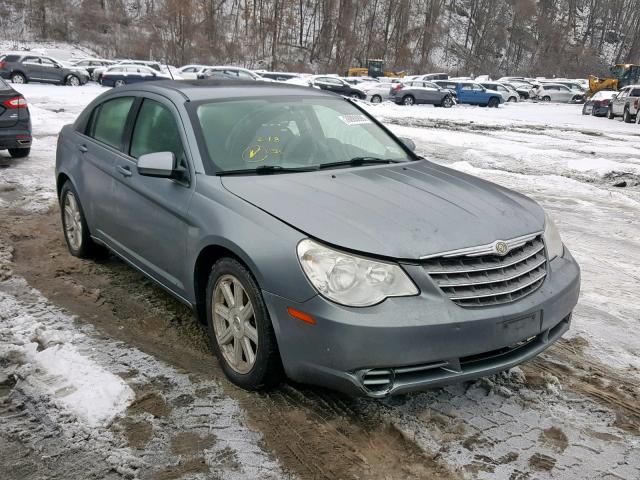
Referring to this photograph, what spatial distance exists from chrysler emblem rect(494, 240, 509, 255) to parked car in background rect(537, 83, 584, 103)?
47660 millimetres

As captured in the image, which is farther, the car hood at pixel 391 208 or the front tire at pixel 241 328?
the front tire at pixel 241 328

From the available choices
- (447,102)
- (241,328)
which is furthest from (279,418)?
(447,102)

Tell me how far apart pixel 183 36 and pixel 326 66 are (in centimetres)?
1737

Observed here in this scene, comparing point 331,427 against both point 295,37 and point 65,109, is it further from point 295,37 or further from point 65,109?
point 295,37

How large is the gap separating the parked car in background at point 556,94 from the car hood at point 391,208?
154ft

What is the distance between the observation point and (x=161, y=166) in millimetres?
3492

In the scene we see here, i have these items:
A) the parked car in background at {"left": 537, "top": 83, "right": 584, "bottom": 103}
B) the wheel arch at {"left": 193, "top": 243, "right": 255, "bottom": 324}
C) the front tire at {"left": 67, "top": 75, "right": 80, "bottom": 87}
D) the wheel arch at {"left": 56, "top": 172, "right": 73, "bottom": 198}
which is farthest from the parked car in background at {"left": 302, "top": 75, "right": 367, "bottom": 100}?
the wheel arch at {"left": 193, "top": 243, "right": 255, "bottom": 324}

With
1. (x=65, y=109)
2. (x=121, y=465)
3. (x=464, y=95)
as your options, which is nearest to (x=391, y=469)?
(x=121, y=465)

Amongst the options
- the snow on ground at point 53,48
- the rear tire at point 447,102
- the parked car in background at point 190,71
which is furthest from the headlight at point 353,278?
the snow on ground at point 53,48

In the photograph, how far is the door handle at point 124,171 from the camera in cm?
407

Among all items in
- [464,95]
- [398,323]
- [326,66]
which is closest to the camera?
[398,323]

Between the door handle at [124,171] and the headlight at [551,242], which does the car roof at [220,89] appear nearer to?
the door handle at [124,171]

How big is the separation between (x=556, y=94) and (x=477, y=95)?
13698 millimetres

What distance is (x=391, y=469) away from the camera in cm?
259
